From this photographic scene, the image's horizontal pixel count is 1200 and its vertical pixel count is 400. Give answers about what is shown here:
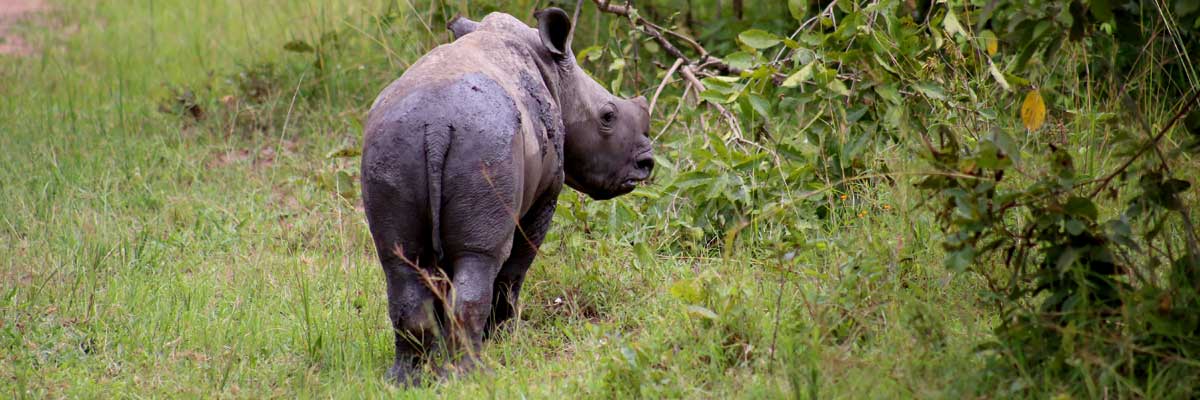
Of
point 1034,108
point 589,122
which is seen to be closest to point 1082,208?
point 1034,108

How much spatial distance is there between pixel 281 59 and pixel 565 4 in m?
2.16

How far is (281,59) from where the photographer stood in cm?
830

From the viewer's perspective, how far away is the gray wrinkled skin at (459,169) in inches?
144

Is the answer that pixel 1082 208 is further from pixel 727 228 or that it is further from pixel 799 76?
pixel 727 228

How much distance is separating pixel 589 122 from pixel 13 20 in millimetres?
7904

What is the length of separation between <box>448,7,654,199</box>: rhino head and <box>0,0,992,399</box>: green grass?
0.51 m

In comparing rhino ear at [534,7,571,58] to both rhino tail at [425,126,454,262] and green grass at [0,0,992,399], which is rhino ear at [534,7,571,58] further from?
green grass at [0,0,992,399]

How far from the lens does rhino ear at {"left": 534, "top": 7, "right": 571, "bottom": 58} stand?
4.23 meters

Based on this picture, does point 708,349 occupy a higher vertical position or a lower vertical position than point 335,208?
higher

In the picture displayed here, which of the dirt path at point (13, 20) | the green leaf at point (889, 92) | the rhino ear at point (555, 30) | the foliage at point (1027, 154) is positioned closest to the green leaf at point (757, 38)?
the foliage at point (1027, 154)

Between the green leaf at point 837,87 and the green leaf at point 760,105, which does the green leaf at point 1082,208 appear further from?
the green leaf at point 760,105

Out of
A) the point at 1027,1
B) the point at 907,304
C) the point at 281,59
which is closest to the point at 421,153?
the point at 907,304

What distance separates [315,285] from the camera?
5.36 meters

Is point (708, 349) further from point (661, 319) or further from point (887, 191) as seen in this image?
point (887, 191)
